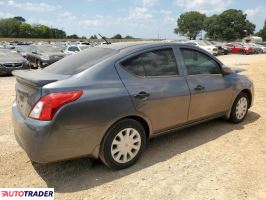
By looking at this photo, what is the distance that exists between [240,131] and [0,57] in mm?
13282

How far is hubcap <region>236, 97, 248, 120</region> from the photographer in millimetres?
5828

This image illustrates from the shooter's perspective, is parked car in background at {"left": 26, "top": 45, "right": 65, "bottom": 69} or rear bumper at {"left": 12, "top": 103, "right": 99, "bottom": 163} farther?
parked car in background at {"left": 26, "top": 45, "right": 65, "bottom": 69}

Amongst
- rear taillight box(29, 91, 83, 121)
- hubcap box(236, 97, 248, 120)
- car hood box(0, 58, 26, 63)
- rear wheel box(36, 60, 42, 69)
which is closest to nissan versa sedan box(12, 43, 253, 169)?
rear taillight box(29, 91, 83, 121)

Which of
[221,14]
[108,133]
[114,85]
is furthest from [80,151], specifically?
[221,14]

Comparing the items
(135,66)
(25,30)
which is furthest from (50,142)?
(25,30)

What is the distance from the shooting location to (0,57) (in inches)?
603

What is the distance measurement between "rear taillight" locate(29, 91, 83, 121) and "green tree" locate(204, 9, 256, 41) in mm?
100681

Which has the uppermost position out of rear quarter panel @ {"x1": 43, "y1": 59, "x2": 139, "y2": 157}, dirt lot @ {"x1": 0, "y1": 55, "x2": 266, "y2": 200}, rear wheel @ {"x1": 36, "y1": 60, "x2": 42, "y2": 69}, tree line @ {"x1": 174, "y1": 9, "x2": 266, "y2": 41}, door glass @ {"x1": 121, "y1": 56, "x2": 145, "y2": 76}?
tree line @ {"x1": 174, "y1": 9, "x2": 266, "y2": 41}

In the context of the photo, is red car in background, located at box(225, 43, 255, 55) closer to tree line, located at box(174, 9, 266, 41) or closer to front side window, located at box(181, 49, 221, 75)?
front side window, located at box(181, 49, 221, 75)

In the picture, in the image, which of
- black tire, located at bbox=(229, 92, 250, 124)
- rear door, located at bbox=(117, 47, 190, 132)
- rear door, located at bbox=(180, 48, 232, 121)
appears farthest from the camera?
black tire, located at bbox=(229, 92, 250, 124)

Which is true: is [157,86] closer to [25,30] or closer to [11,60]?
[11,60]

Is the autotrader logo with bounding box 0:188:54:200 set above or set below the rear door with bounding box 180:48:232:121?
below

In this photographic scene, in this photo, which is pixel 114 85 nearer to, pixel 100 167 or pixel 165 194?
pixel 100 167

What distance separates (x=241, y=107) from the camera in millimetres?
5906
